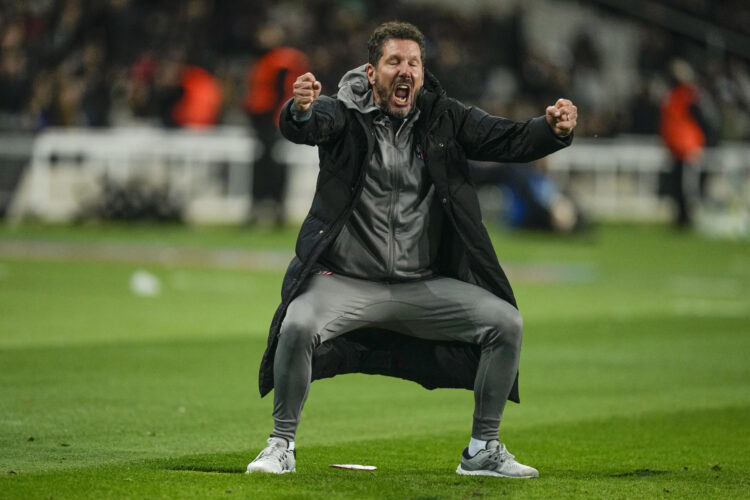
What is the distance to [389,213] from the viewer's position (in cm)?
700

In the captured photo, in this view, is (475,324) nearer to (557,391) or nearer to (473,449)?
(473,449)

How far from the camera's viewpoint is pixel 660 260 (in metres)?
22.1

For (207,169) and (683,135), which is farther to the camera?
(683,135)

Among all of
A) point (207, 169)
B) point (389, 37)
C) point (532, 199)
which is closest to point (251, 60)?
point (207, 169)

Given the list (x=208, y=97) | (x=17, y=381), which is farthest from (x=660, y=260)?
(x=17, y=381)

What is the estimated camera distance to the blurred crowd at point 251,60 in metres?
27.6

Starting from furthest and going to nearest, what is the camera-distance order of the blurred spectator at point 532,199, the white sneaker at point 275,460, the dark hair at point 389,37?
the blurred spectator at point 532,199 < the dark hair at point 389,37 < the white sneaker at point 275,460

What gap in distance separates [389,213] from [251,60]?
82.6ft

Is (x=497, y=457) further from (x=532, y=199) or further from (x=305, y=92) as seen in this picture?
(x=532, y=199)

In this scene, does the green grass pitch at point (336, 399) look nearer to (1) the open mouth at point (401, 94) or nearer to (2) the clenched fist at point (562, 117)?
A: (2) the clenched fist at point (562, 117)

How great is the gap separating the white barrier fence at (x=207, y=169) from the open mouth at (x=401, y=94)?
19.6 metres

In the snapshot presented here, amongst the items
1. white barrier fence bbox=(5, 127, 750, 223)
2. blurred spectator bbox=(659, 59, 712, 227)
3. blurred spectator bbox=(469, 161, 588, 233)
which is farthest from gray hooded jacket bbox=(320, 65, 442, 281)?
blurred spectator bbox=(659, 59, 712, 227)

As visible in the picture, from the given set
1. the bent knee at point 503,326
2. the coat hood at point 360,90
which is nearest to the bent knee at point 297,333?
the bent knee at point 503,326

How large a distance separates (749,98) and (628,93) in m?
2.92
